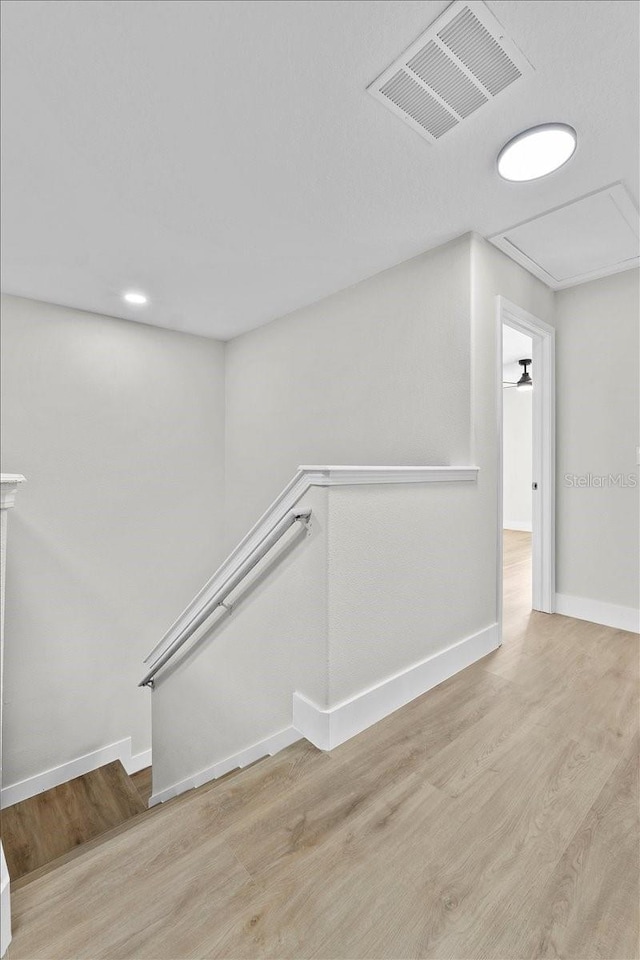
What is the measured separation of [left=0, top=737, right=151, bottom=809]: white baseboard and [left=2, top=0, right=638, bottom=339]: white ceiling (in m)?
3.68

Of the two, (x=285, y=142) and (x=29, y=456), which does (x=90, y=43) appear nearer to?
(x=285, y=142)

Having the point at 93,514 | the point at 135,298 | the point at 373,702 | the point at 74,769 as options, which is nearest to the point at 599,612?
the point at 373,702

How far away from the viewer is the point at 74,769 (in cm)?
359

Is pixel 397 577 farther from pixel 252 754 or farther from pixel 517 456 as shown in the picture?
pixel 517 456

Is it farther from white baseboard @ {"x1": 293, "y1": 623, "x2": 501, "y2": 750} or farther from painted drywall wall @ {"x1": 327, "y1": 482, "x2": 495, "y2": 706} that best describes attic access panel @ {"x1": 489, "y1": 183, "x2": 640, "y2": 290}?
white baseboard @ {"x1": 293, "y1": 623, "x2": 501, "y2": 750}

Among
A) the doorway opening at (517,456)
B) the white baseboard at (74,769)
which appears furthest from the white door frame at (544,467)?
the white baseboard at (74,769)

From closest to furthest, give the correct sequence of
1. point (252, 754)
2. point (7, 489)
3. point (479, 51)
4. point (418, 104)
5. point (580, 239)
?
point (7, 489) → point (479, 51) → point (418, 104) → point (252, 754) → point (580, 239)

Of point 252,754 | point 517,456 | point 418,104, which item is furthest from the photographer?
point 517,456

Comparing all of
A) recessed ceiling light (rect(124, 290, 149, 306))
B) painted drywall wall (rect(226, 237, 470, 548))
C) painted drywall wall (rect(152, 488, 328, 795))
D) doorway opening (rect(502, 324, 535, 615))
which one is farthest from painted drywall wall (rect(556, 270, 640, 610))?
recessed ceiling light (rect(124, 290, 149, 306))

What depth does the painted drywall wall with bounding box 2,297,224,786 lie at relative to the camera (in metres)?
3.36

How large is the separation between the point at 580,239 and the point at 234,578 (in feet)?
8.63

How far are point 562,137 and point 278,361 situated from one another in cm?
250

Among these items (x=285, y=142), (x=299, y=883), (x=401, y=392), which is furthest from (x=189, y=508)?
(x=299, y=883)

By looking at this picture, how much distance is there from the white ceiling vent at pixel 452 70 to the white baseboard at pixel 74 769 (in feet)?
15.3
